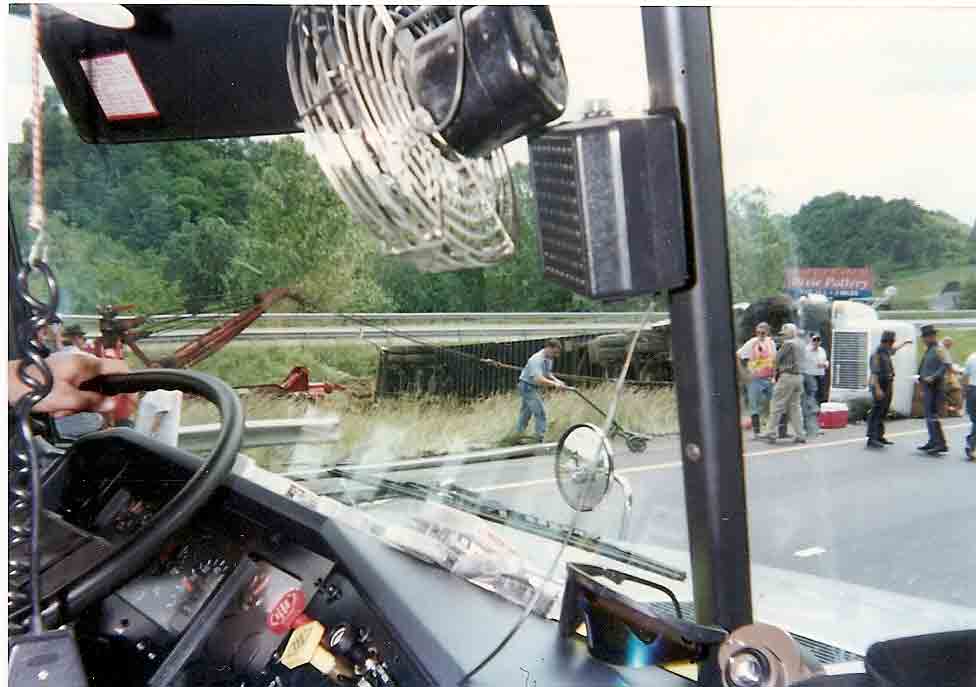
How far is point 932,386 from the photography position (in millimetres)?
1208

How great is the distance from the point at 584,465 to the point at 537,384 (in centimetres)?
15

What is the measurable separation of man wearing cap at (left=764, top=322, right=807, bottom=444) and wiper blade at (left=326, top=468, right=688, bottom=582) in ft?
0.95

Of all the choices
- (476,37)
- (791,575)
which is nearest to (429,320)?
(476,37)

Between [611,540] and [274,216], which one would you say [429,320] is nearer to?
[274,216]

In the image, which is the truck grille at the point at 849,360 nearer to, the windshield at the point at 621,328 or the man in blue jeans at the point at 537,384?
the windshield at the point at 621,328

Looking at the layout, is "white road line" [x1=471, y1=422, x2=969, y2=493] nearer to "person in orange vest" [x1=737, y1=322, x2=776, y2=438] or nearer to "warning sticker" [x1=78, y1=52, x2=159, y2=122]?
"person in orange vest" [x1=737, y1=322, x2=776, y2=438]

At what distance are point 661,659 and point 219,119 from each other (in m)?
1.08

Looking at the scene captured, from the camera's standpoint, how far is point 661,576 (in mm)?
1459

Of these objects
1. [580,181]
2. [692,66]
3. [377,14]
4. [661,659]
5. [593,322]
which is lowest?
[661,659]

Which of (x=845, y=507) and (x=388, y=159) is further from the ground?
(x=388, y=159)

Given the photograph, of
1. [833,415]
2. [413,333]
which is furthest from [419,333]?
[833,415]

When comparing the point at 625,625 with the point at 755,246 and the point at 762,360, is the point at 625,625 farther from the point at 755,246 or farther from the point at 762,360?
the point at 755,246

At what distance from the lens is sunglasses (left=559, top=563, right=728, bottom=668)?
4.54 ft

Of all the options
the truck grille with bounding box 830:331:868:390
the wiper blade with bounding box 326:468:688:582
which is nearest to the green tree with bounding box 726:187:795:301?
the truck grille with bounding box 830:331:868:390
